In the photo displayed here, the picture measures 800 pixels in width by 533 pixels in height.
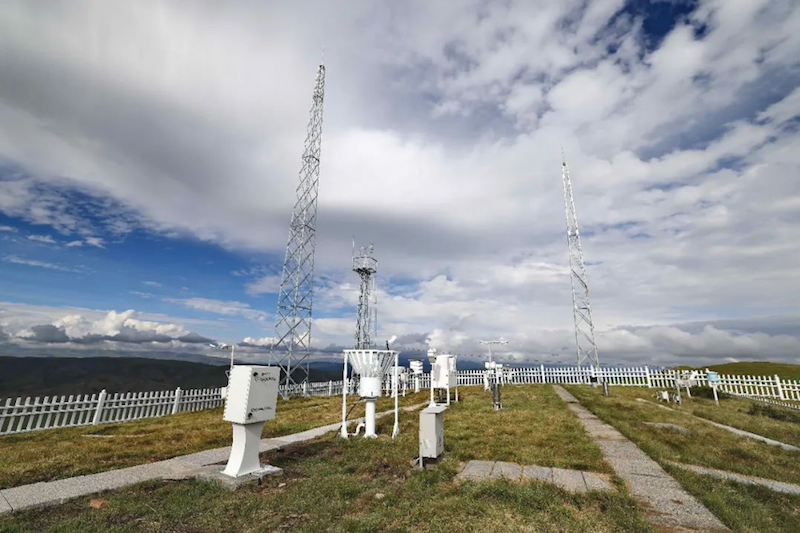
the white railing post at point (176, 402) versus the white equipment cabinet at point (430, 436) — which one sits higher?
the white equipment cabinet at point (430, 436)

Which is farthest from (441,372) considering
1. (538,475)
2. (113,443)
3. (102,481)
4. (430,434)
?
(102,481)

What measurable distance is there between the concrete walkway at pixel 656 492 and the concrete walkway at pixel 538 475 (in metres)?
0.54

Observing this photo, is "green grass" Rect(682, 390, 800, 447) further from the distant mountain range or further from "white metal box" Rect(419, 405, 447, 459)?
the distant mountain range

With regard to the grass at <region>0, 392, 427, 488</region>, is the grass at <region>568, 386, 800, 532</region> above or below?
above

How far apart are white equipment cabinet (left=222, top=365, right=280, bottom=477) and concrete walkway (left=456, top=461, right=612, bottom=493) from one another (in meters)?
3.94

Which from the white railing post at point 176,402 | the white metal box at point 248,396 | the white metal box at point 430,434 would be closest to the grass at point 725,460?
the white metal box at point 430,434

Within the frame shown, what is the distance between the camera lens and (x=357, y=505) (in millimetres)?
5488

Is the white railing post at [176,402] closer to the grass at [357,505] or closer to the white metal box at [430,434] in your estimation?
the grass at [357,505]

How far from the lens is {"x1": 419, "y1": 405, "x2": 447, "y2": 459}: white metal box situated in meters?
7.30

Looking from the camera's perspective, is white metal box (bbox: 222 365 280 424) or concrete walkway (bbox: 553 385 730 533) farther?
white metal box (bbox: 222 365 280 424)

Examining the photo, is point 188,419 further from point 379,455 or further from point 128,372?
point 128,372

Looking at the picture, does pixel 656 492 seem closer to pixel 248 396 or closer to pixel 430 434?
pixel 430 434

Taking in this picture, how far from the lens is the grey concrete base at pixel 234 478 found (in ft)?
21.1

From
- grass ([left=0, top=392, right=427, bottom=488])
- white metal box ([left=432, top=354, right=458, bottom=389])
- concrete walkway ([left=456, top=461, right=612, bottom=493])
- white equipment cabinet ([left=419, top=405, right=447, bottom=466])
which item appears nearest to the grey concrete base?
grass ([left=0, top=392, right=427, bottom=488])
